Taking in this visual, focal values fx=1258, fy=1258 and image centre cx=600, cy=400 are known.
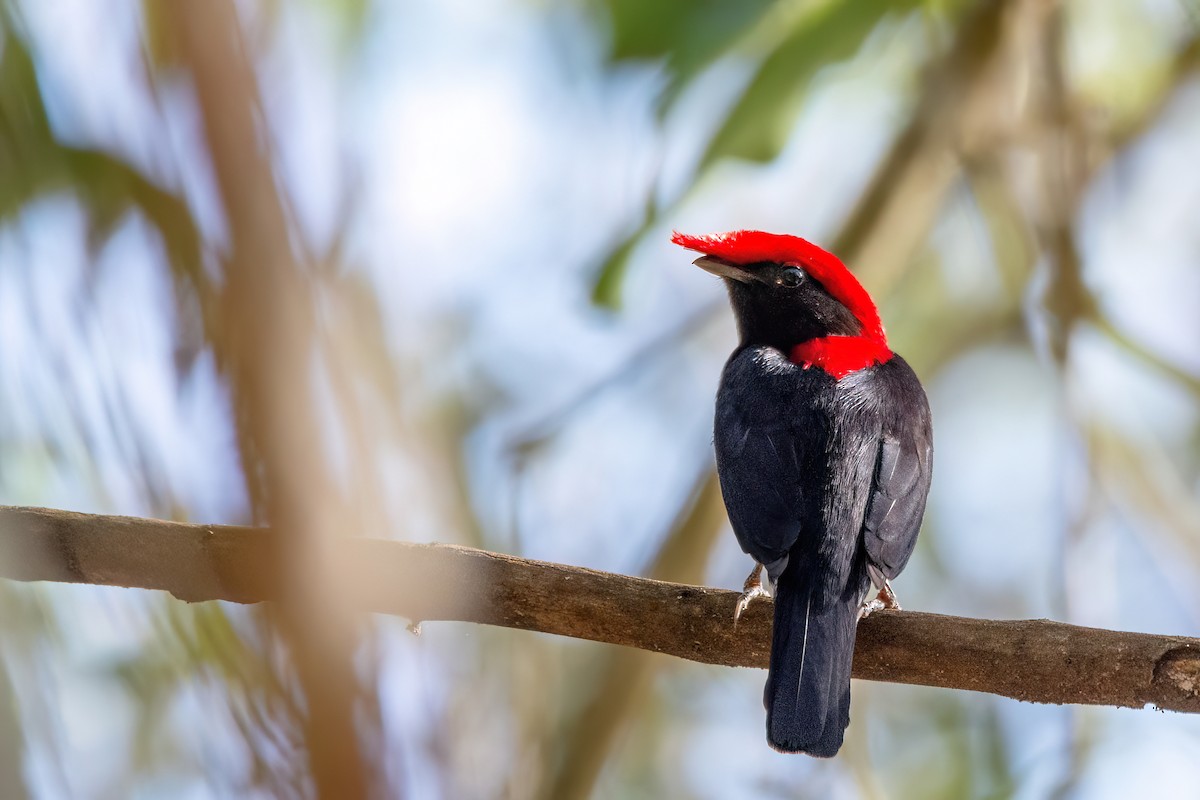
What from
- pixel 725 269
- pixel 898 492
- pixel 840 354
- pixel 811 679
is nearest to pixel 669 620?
pixel 811 679

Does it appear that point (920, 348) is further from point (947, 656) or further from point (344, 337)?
point (344, 337)

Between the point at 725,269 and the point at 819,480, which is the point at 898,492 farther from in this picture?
the point at 725,269

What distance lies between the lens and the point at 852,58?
13.7ft

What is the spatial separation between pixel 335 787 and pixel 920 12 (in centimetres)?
451

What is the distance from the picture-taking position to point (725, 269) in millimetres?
4668

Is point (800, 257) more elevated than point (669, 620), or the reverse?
point (800, 257)

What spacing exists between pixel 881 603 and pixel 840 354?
0.83 m

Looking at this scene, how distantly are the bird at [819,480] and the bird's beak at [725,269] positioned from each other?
0.20 meters

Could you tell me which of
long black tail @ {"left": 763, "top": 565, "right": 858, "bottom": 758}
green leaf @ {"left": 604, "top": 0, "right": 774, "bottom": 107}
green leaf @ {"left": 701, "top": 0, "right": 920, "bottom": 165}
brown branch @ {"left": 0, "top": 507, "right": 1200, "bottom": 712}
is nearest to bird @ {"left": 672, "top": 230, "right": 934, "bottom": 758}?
long black tail @ {"left": 763, "top": 565, "right": 858, "bottom": 758}

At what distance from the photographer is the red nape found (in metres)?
4.10

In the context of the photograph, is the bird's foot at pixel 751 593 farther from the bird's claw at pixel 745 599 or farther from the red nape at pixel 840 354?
the red nape at pixel 840 354

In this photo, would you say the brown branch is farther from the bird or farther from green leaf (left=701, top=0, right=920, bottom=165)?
green leaf (left=701, top=0, right=920, bottom=165)

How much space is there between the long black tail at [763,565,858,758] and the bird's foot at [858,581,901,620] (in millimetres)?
66

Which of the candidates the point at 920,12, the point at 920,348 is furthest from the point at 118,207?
the point at 920,348
